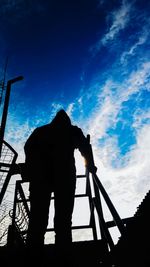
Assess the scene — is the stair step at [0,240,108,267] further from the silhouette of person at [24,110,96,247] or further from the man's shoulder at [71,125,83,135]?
the man's shoulder at [71,125,83,135]

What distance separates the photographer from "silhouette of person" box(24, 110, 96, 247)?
2852 millimetres

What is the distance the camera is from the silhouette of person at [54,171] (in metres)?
2.85

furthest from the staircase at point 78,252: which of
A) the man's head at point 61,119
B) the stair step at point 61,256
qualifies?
the man's head at point 61,119

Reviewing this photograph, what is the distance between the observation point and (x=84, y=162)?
11.7 feet

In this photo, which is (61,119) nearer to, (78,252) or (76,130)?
(76,130)

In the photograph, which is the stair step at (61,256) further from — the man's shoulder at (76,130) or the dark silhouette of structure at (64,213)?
the man's shoulder at (76,130)

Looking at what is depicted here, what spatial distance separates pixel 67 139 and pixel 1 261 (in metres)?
1.88

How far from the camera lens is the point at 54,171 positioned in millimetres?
3264

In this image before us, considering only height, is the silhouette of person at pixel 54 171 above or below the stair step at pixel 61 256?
above

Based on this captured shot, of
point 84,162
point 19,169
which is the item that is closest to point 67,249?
point 84,162

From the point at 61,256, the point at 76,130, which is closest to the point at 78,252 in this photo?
the point at 61,256

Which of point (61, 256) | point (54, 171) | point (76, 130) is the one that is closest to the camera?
point (61, 256)

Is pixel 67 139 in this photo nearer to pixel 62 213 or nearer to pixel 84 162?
pixel 84 162

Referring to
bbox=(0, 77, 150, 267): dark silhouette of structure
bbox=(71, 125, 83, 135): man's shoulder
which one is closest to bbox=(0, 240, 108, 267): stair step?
bbox=(0, 77, 150, 267): dark silhouette of structure
